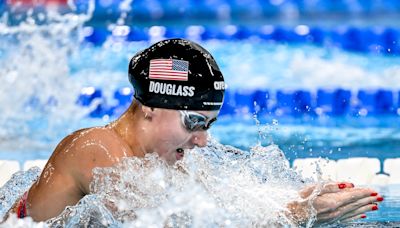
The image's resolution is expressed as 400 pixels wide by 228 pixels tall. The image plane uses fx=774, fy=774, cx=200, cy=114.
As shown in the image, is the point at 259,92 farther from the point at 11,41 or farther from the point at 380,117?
the point at 11,41

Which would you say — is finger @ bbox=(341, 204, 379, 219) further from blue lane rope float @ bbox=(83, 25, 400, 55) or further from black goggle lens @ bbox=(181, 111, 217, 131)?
blue lane rope float @ bbox=(83, 25, 400, 55)

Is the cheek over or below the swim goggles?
below

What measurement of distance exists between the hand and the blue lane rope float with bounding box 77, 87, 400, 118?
4.41m

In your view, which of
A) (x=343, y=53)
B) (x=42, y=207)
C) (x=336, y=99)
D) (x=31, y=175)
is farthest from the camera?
(x=343, y=53)

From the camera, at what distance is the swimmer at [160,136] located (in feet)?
8.30

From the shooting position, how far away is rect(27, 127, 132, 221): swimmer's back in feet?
8.17

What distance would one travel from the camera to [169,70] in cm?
261

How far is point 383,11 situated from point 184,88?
5748 mm

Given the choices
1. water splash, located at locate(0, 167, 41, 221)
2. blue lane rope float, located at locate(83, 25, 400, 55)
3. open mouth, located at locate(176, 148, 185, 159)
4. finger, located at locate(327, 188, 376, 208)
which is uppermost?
blue lane rope float, located at locate(83, 25, 400, 55)

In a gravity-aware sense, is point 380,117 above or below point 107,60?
below

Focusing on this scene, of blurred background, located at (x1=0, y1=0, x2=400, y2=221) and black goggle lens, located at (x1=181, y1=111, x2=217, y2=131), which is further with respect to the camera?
blurred background, located at (x1=0, y1=0, x2=400, y2=221)

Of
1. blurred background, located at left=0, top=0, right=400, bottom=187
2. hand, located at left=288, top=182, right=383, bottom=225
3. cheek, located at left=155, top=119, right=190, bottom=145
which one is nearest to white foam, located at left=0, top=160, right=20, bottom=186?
blurred background, located at left=0, top=0, right=400, bottom=187

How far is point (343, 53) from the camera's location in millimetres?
7680

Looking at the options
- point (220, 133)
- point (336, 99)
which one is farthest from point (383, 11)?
point (220, 133)
